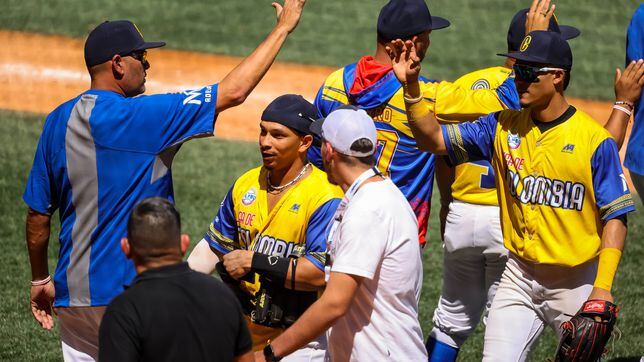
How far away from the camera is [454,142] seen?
5.16 meters

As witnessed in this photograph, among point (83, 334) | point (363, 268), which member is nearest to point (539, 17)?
point (363, 268)

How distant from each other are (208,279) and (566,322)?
2.03 m

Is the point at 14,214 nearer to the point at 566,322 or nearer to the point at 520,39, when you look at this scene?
the point at 520,39

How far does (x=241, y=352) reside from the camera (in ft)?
12.1

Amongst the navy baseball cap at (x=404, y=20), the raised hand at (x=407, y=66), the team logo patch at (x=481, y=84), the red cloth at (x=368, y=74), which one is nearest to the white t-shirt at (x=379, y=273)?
the raised hand at (x=407, y=66)

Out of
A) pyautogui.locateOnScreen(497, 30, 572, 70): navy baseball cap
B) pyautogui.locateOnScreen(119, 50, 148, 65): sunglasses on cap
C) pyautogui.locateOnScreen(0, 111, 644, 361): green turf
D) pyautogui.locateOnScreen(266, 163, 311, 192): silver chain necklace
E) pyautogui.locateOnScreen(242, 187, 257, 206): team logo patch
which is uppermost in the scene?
pyautogui.locateOnScreen(497, 30, 572, 70): navy baseball cap

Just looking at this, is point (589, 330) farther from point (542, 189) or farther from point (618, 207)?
point (542, 189)

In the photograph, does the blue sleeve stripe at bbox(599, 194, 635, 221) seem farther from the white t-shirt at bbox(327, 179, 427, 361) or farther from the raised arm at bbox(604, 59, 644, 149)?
the white t-shirt at bbox(327, 179, 427, 361)

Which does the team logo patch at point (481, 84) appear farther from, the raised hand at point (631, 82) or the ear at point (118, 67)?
the ear at point (118, 67)

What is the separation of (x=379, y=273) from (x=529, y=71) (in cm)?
149

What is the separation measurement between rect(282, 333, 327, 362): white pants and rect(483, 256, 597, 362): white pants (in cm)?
88

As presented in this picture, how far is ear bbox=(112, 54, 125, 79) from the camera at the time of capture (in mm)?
4812

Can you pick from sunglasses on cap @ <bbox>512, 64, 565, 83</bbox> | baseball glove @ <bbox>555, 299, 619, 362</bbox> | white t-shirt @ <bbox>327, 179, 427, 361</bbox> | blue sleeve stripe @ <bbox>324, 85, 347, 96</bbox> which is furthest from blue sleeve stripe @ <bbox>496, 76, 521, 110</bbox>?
white t-shirt @ <bbox>327, 179, 427, 361</bbox>

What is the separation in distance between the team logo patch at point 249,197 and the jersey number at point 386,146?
1.02 meters
